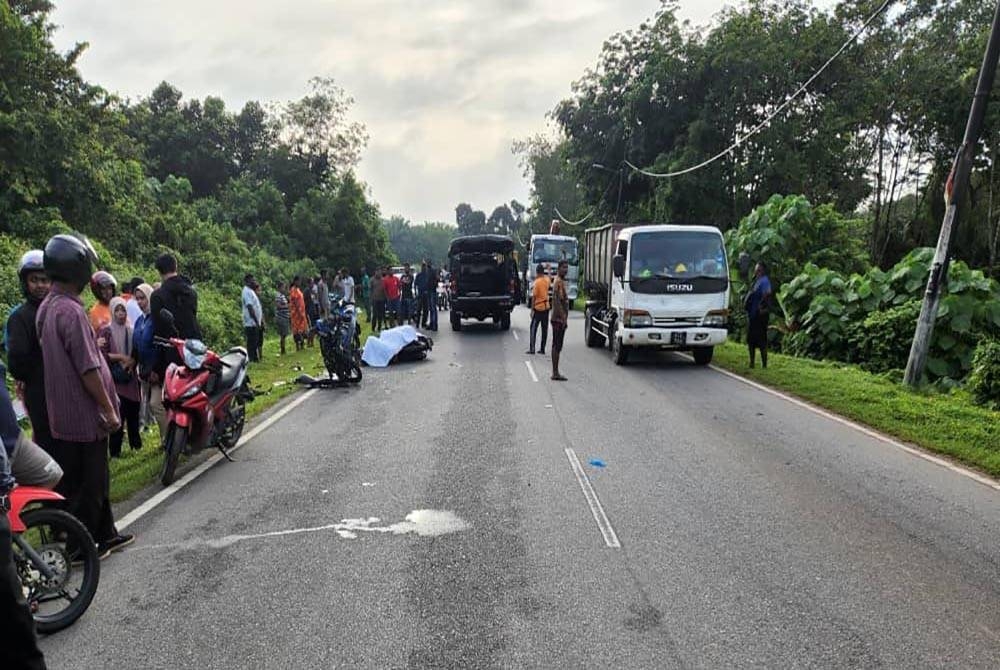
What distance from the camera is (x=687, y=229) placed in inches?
550

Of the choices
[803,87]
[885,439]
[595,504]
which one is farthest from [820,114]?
[595,504]

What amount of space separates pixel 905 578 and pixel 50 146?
21.5 m

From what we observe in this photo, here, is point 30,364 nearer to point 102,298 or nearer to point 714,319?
point 102,298

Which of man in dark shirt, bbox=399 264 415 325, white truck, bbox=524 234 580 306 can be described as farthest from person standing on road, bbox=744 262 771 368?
white truck, bbox=524 234 580 306

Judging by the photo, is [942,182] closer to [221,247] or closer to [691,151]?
[691,151]

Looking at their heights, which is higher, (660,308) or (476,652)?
(660,308)

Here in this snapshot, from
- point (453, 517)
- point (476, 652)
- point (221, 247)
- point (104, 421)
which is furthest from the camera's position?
point (221, 247)

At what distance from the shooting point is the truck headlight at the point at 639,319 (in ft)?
44.1

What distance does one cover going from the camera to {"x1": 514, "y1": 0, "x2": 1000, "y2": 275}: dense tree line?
83.9ft

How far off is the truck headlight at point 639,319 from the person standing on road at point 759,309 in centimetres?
178

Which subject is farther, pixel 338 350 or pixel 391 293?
pixel 391 293

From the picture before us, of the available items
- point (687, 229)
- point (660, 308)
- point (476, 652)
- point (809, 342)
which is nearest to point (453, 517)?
point (476, 652)

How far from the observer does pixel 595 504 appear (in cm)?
584

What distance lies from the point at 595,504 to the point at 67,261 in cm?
416
